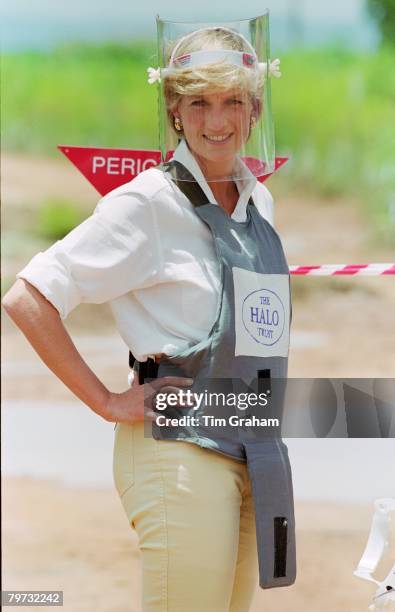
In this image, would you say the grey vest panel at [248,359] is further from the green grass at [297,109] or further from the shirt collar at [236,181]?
the green grass at [297,109]

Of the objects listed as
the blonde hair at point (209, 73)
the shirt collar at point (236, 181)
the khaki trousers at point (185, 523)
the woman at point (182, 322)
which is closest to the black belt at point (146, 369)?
the woman at point (182, 322)

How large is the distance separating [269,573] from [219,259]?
1.92 ft

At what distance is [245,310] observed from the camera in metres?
1.79

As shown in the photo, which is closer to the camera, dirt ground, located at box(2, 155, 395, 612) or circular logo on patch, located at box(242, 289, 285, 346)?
circular logo on patch, located at box(242, 289, 285, 346)

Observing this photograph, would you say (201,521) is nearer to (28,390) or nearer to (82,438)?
(82,438)

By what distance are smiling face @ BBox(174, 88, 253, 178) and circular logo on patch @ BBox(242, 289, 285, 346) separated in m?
0.25

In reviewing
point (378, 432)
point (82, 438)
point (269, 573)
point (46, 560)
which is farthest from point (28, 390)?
point (269, 573)

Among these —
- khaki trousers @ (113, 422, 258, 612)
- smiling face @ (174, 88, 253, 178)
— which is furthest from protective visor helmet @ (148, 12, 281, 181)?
khaki trousers @ (113, 422, 258, 612)

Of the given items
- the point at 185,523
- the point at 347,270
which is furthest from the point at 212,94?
the point at 347,270

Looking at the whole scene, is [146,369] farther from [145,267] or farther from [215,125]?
[215,125]

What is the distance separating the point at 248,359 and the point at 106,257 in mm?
315

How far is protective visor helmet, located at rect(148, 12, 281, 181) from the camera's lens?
182 centimetres

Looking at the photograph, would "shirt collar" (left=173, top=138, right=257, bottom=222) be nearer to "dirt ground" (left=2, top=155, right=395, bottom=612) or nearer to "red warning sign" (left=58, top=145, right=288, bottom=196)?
"red warning sign" (left=58, top=145, right=288, bottom=196)

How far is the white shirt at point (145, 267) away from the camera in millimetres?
1738
